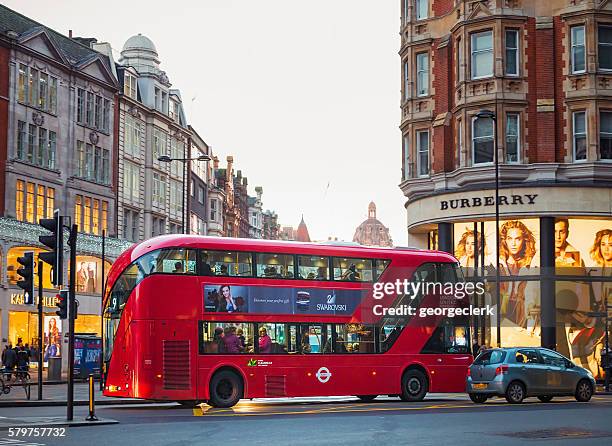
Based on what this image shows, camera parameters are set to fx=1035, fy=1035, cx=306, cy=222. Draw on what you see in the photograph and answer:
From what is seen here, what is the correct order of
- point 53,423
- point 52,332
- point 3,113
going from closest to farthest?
point 53,423, point 3,113, point 52,332

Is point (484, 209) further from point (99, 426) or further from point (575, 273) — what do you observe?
point (99, 426)

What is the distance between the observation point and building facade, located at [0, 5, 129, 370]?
5250 centimetres

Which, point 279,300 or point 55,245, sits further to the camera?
point 279,300

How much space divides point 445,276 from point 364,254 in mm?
2912

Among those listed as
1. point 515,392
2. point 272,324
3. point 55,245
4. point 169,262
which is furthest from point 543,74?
point 55,245

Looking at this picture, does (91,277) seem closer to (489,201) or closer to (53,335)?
(53,335)

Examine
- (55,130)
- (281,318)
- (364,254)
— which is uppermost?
(55,130)

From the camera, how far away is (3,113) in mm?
52344

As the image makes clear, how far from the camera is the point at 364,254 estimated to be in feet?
98.0

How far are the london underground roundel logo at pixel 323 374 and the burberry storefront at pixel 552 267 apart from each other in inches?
626

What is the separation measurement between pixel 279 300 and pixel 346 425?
782 centimetres

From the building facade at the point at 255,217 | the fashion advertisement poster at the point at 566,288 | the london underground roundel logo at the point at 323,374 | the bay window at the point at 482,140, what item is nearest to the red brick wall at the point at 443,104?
the bay window at the point at 482,140

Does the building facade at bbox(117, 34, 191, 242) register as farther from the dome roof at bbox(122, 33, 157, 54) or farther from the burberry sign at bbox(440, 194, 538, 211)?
the burberry sign at bbox(440, 194, 538, 211)

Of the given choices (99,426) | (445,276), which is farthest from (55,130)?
(99,426)
